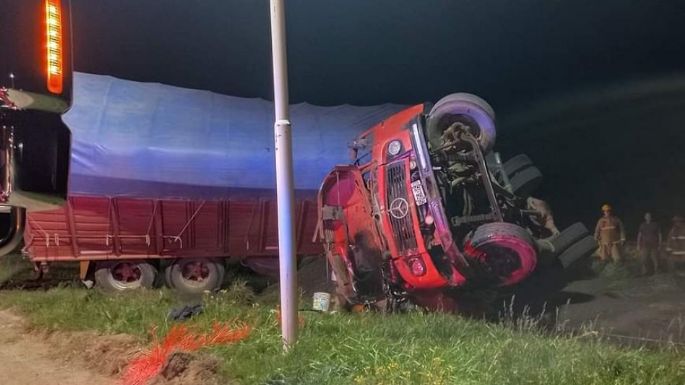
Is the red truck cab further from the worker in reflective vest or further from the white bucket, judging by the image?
the worker in reflective vest

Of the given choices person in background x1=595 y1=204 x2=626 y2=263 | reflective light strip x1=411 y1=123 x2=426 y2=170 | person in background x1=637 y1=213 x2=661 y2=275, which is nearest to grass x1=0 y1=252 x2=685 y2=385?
person in background x1=595 y1=204 x2=626 y2=263

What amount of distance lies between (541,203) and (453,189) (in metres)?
0.97

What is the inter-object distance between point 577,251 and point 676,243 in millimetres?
930

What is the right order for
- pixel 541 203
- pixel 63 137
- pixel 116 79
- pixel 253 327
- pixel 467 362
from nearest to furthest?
pixel 63 137
pixel 467 362
pixel 253 327
pixel 541 203
pixel 116 79

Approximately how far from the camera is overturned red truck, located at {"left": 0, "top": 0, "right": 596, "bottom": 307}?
7242 millimetres

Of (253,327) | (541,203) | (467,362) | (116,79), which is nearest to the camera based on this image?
(467,362)

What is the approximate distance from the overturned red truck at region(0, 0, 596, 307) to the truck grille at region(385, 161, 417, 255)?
19 millimetres

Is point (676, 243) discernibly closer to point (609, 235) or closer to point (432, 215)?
point (609, 235)

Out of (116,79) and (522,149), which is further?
(116,79)

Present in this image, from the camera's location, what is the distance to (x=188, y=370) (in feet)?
17.1

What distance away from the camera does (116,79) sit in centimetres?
1033

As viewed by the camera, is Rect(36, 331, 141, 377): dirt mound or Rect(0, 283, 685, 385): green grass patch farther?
Rect(36, 331, 141, 377): dirt mound

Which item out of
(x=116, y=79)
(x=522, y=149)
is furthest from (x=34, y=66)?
(x=116, y=79)

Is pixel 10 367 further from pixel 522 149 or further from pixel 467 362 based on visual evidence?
pixel 522 149
